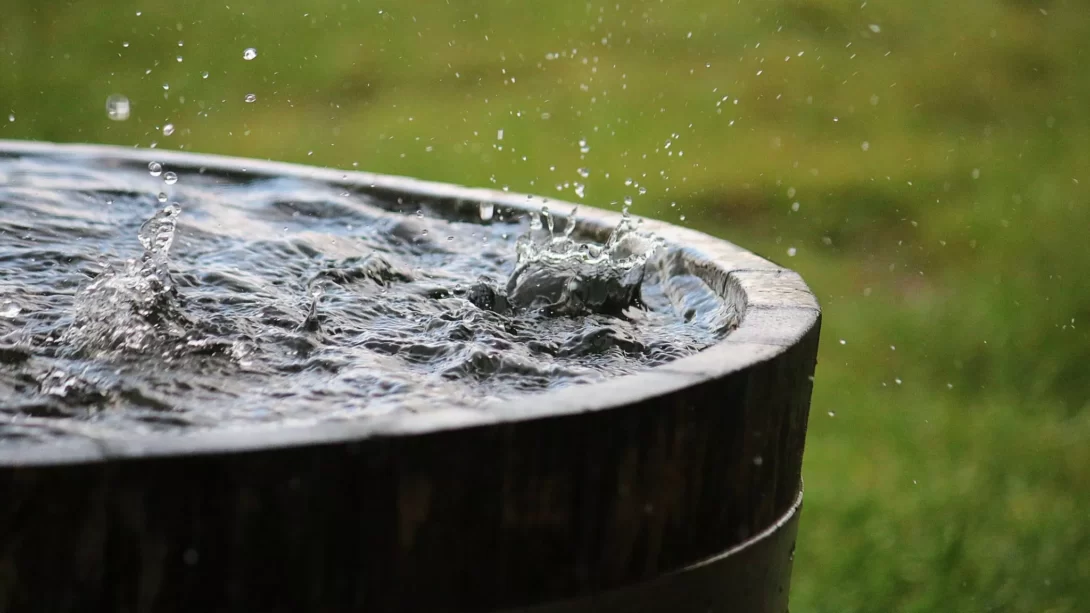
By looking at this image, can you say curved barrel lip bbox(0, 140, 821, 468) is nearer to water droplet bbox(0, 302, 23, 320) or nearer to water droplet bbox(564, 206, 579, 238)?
water droplet bbox(564, 206, 579, 238)

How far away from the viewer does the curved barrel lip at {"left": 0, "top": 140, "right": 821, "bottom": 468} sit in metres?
1.08

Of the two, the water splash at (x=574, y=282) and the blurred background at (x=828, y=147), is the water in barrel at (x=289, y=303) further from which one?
the blurred background at (x=828, y=147)

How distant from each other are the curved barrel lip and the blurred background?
2.42m

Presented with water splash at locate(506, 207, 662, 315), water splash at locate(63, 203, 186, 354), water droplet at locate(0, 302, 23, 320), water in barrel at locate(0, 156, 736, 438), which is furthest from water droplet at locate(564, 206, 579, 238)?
water droplet at locate(0, 302, 23, 320)

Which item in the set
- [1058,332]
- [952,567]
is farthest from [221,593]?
[1058,332]

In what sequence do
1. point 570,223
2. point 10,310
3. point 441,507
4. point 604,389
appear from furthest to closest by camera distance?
point 570,223, point 10,310, point 604,389, point 441,507

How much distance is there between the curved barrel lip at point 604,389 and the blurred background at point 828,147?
242 centimetres

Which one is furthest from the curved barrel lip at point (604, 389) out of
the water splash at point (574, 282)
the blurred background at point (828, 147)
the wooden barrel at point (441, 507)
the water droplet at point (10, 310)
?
the blurred background at point (828, 147)

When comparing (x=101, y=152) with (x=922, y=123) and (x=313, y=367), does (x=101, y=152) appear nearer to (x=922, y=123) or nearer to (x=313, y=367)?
(x=313, y=367)

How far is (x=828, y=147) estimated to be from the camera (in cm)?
954

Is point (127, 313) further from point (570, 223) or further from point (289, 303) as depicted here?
point (570, 223)

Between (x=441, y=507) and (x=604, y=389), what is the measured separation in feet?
0.85

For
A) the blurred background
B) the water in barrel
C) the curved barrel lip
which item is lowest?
the blurred background

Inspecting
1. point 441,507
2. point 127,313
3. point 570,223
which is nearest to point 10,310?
point 127,313
